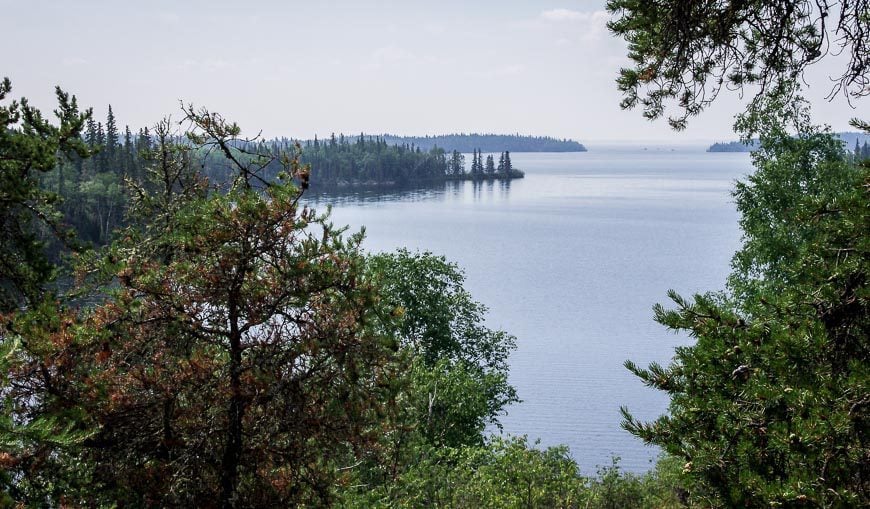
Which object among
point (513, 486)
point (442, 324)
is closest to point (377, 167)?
point (442, 324)

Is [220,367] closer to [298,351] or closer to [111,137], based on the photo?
[298,351]

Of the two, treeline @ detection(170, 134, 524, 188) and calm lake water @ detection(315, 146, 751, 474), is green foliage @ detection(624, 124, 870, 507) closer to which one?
calm lake water @ detection(315, 146, 751, 474)

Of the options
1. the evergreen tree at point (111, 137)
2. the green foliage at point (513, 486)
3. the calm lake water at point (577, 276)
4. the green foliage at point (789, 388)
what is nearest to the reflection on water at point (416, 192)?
the calm lake water at point (577, 276)

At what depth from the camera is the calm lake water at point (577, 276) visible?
3306 cm

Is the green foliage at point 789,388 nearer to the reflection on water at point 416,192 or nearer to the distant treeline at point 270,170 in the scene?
the distant treeline at point 270,170

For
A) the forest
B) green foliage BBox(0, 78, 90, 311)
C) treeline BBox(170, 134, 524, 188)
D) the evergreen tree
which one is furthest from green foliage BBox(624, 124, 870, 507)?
treeline BBox(170, 134, 524, 188)

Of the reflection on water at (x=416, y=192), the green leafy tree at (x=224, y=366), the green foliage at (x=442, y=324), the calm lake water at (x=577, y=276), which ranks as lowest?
the calm lake water at (x=577, y=276)

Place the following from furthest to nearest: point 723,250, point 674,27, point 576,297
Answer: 1. point 723,250
2. point 576,297
3. point 674,27

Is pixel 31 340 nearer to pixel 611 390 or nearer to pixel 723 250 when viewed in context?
pixel 611 390

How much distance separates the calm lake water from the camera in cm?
3306

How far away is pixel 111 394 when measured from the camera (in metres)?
5.73

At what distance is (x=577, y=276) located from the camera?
6088cm

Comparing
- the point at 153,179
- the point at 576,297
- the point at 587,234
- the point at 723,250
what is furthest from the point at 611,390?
the point at 587,234

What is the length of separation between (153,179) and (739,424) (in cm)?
891
